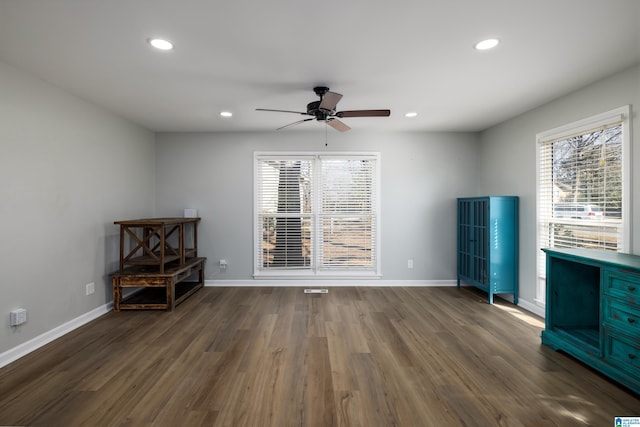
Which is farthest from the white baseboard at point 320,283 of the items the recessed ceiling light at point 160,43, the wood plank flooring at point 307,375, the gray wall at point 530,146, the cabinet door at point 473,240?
the recessed ceiling light at point 160,43

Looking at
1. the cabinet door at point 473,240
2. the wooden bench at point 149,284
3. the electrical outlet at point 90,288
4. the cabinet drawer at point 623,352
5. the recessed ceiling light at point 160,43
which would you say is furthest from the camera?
the cabinet door at point 473,240

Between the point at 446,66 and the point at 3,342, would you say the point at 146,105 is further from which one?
the point at 446,66

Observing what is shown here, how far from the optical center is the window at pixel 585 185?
2631mm

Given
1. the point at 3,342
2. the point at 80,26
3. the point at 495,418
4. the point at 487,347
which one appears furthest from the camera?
the point at 487,347

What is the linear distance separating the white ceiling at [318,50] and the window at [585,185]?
48 cm

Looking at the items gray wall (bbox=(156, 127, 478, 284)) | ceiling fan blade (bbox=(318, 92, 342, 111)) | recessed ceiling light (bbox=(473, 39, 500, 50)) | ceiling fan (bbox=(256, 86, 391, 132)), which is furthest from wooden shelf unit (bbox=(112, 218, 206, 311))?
recessed ceiling light (bbox=(473, 39, 500, 50))

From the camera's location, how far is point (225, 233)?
187 inches

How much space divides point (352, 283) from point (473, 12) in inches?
150

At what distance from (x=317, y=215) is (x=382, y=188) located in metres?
1.15

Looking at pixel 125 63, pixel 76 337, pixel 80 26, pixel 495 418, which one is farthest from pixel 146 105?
pixel 495 418

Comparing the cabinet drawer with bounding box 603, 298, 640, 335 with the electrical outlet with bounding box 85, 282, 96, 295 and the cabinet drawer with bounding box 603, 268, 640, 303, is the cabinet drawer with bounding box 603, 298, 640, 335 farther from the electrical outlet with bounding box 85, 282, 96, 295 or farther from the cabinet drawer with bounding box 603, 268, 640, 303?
the electrical outlet with bounding box 85, 282, 96, 295

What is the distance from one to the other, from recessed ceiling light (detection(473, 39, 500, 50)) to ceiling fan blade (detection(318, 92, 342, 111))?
1112 millimetres

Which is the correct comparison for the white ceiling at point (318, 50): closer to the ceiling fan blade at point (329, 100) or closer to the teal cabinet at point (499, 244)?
the ceiling fan blade at point (329, 100)

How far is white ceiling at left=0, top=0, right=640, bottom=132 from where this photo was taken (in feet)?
5.92
